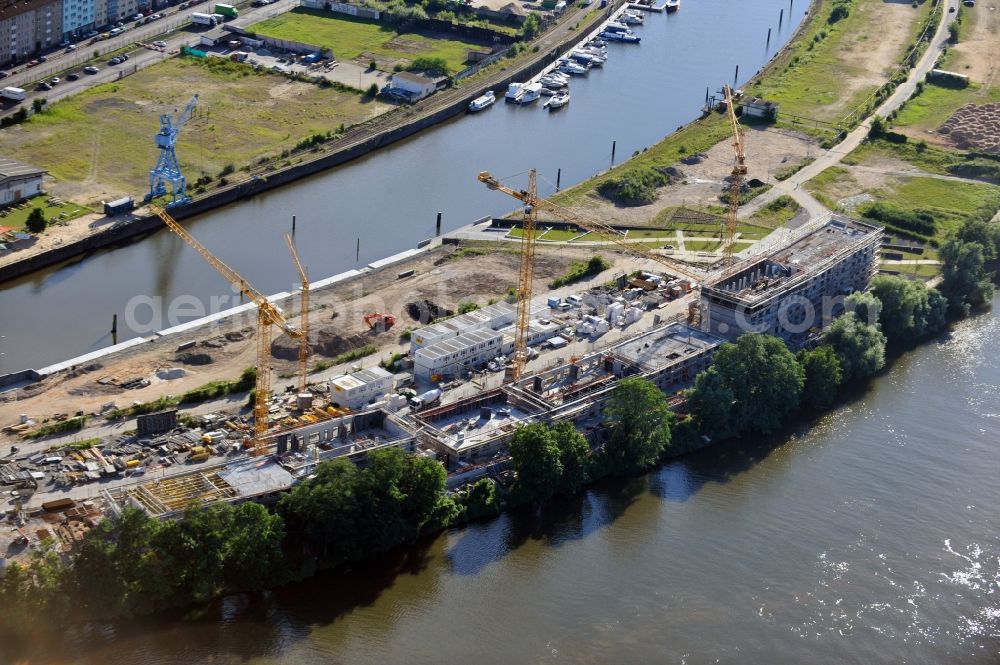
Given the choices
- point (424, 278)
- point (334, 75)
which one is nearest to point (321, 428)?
point (424, 278)

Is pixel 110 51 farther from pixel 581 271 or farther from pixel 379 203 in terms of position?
pixel 581 271

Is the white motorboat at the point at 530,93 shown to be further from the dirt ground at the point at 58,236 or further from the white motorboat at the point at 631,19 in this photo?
the dirt ground at the point at 58,236

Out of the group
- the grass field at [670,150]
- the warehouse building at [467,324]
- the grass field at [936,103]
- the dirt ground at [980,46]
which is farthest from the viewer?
the dirt ground at [980,46]

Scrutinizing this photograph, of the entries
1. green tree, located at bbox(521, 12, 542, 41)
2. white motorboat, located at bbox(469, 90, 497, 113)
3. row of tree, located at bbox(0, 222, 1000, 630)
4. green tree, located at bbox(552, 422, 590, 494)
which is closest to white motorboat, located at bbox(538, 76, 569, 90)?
white motorboat, located at bbox(469, 90, 497, 113)

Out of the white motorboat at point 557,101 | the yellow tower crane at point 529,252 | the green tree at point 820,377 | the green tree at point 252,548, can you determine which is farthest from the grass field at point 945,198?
the green tree at point 252,548

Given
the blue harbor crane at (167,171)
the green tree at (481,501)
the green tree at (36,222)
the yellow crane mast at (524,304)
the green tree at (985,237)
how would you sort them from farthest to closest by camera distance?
the blue harbor crane at (167,171)
the green tree at (985,237)
the green tree at (36,222)
the yellow crane mast at (524,304)
the green tree at (481,501)
